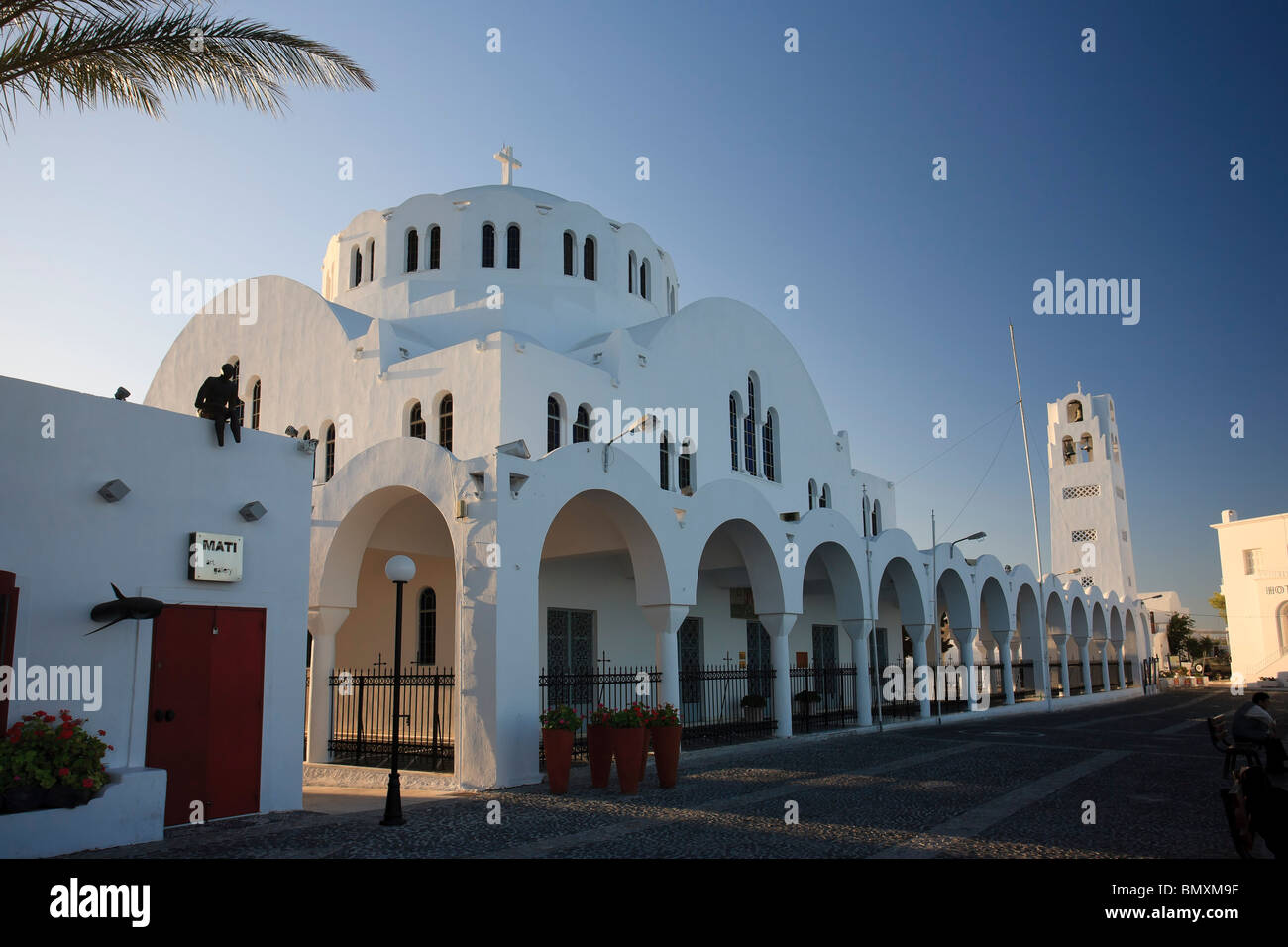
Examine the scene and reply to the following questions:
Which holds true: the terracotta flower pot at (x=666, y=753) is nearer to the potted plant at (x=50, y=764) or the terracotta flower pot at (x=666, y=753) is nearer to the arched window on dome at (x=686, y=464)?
the potted plant at (x=50, y=764)

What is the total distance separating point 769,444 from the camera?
81.3 ft

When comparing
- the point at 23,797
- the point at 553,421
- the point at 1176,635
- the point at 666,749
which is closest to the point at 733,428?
the point at 553,421

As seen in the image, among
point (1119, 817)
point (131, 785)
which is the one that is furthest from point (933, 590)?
point (131, 785)

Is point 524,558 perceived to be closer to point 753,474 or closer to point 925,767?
point 925,767

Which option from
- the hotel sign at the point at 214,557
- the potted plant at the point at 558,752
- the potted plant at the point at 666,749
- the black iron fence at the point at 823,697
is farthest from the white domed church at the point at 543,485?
the potted plant at the point at 666,749

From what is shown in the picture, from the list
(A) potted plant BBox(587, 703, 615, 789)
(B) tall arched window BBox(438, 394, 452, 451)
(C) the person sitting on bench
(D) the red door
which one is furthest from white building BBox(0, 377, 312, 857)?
(C) the person sitting on bench

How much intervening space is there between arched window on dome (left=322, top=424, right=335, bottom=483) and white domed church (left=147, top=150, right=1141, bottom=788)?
1.9 inches

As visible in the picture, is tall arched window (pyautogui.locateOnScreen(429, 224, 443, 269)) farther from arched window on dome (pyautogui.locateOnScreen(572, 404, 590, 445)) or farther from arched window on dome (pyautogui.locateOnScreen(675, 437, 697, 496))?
arched window on dome (pyautogui.locateOnScreen(675, 437, 697, 496))

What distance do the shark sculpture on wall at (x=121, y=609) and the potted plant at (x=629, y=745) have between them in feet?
18.6

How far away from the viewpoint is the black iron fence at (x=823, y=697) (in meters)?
21.5

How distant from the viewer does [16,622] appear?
852cm

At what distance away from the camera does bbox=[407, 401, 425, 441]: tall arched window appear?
61.9 feet

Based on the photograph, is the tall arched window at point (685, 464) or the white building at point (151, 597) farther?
the tall arched window at point (685, 464)

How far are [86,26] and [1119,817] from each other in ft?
43.3
